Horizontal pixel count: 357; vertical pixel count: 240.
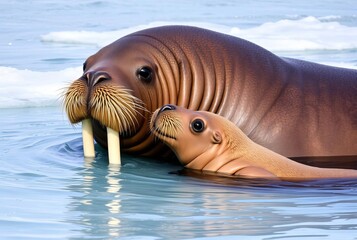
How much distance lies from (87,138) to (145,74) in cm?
69

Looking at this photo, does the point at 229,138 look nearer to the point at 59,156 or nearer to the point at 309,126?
the point at 309,126

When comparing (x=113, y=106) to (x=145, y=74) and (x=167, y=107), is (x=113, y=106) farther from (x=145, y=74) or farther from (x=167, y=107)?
(x=145, y=74)

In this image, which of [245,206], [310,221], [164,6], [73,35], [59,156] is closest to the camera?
[310,221]

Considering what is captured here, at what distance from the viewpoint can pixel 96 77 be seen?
7.96 metres

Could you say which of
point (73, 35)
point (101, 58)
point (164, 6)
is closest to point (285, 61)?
point (101, 58)

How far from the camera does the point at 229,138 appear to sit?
26.6ft

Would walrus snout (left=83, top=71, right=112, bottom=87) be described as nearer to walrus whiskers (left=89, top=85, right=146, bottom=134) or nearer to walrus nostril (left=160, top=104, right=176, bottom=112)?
walrus whiskers (left=89, top=85, right=146, bottom=134)

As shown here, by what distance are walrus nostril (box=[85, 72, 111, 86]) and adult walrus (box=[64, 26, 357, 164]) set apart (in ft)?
0.71

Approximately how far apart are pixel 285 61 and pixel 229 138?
4.27ft

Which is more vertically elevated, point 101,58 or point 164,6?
point 164,6

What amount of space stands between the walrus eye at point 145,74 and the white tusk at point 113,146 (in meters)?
0.56

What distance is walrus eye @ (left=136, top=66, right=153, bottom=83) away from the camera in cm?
834

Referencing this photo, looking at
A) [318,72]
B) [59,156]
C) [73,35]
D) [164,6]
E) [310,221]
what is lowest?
[310,221]

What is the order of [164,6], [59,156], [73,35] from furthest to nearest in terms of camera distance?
[164,6], [73,35], [59,156]
